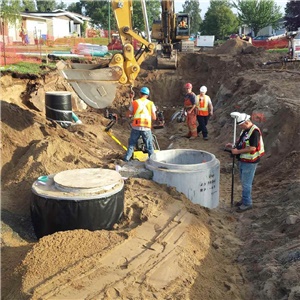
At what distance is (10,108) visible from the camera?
33.4 ft

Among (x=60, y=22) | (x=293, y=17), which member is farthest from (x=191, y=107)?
(x=60, y=22)

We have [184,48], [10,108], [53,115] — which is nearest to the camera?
[10,108]

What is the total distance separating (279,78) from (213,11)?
159 ft

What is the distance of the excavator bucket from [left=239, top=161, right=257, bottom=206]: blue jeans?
148 inches

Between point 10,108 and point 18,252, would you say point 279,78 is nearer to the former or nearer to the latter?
point 10,108

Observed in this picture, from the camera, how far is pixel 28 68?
16.2 metres

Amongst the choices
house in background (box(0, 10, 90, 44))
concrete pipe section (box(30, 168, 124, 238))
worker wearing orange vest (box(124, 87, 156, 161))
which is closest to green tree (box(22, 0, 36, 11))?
house in background (box(0, 10, 90, 44))

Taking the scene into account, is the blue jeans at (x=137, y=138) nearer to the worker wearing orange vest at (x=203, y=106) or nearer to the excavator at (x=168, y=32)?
the worker wearing orange vest at (x=203, y=106)

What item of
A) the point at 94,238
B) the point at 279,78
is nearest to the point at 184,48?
the point at 279,78

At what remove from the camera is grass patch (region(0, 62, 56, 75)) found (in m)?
14.9

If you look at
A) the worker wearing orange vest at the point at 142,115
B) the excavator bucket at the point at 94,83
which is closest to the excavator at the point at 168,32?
the excavator bucket at the point at 94,83

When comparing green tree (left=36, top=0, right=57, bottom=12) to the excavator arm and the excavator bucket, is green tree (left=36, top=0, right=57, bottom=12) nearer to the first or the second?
the excavator arm

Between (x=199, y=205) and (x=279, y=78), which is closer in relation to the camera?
(x=199, y=205)

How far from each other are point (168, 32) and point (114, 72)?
1263 cm
